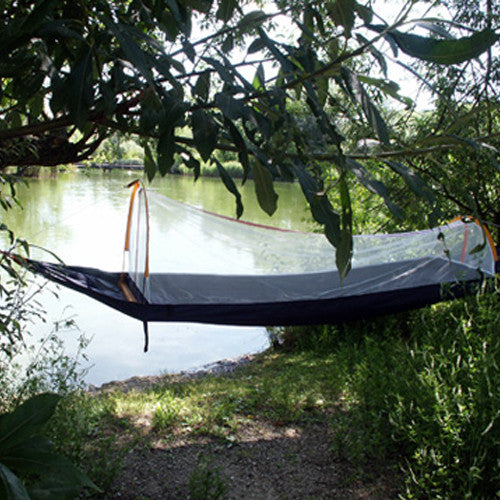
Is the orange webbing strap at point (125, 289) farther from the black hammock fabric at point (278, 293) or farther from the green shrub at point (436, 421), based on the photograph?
the green shrub at point (436, 421)

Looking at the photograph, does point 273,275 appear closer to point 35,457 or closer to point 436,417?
point 436,417

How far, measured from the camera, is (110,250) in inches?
246

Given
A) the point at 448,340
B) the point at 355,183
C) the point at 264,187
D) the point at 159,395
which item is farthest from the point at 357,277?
the point at 264,187

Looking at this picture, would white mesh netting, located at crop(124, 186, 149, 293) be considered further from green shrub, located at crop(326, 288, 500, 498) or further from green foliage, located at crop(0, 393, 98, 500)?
green foliage, located at crop(0, 393, 98, 500)

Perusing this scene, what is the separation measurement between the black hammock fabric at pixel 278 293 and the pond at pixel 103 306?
0.69ft

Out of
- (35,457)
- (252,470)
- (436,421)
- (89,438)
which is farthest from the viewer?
(89,438)

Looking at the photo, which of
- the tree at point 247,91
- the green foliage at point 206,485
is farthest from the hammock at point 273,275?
the tree at point 247,91

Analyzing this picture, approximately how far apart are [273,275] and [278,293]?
13cm

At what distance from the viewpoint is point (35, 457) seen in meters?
0.43

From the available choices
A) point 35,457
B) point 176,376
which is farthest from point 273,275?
point 35,457

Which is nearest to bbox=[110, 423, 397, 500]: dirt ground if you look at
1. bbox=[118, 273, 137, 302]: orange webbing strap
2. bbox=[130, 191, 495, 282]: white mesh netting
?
bbox=[118, 273, 137, 302]: orange webbing strap

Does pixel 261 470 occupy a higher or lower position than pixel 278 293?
lower

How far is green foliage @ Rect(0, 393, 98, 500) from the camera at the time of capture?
1.38 ft

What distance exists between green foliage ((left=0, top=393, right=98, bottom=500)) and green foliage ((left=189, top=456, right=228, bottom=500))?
46.7 inches
